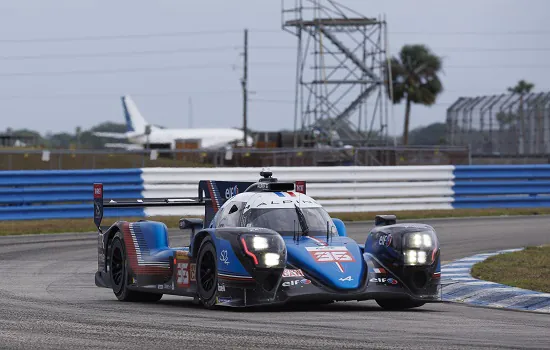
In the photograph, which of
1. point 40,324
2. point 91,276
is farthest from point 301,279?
point 91,276

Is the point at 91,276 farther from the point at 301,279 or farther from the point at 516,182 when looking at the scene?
the point at 516,182

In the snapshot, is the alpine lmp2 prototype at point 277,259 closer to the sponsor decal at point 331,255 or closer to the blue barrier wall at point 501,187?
the sponsor decal at point 331,255

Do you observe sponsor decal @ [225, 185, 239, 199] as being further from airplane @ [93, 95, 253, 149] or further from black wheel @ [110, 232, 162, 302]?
airplane @ [93, 95, 253, 149]

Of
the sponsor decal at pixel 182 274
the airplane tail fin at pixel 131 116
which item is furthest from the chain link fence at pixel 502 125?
the sponsor decal at pixel 182 274

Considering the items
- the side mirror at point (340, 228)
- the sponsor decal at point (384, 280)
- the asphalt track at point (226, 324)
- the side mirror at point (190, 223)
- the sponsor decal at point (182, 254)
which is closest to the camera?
the asphalt track at point (226, 324)

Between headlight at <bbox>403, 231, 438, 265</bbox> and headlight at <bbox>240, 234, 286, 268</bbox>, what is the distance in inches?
52.4

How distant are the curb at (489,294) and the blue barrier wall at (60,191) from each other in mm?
12561

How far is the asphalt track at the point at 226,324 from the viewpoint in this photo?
798cm

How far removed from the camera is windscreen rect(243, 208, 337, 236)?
37.3 ft

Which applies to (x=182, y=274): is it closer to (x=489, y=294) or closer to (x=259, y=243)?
(x=259, y=243)

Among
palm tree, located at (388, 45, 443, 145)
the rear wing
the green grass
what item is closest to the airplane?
palm tree, located at (388, 45, 443, 145)

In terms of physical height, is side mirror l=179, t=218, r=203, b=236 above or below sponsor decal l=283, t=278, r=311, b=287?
above

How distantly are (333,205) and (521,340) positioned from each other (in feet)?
62.2

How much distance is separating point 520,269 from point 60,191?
13.6 meters
